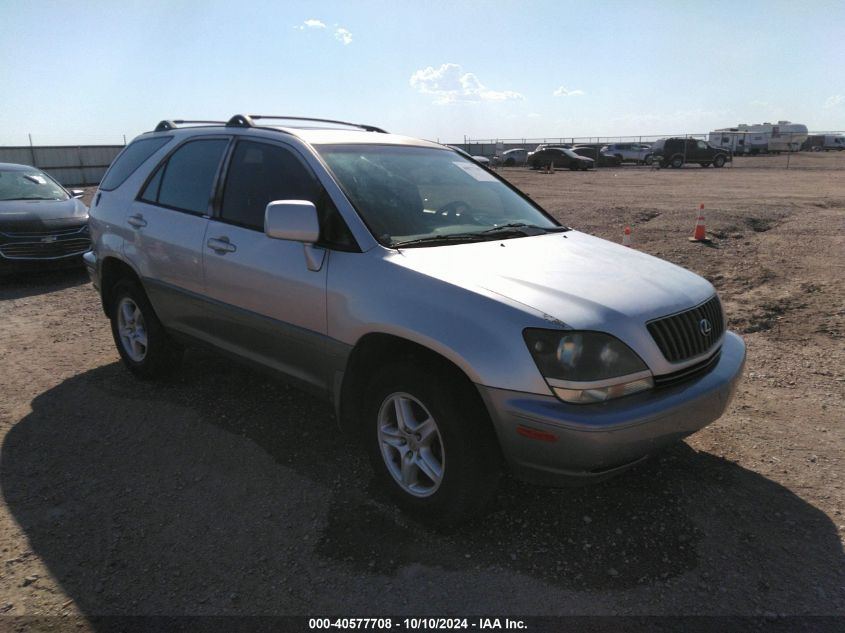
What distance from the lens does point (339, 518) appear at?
3123 millimetres

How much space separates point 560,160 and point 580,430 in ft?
125

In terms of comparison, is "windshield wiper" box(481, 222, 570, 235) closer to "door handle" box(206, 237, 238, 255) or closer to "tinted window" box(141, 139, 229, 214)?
"door handle" box(206, 237, 238, 255)

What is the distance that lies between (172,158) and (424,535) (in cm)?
326

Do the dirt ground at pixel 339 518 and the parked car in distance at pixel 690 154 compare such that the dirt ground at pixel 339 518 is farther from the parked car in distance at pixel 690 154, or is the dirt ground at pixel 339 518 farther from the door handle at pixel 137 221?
the parked car in distance at pixel 690 154

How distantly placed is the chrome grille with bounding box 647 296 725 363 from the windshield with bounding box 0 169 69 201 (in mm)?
9525

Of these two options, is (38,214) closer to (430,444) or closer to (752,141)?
(430,444)

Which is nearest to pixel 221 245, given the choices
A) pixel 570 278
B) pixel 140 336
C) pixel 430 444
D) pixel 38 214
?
pixel 140 336

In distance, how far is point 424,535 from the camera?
9.80 ft

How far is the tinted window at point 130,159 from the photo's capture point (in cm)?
486

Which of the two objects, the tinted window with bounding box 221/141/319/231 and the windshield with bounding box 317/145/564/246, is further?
the tinted window with bounding box 221/141/319/231

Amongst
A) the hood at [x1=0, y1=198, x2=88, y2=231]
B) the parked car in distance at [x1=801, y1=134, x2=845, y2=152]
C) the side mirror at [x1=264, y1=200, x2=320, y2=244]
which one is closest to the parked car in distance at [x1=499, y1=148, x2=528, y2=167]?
the parked car in distance at [x1=801, y1=134, x2=845, y2=152]

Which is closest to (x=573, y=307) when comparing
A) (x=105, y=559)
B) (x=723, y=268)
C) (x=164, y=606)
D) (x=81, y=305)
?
(x=164, y=606)

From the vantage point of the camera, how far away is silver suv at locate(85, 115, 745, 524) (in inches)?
101

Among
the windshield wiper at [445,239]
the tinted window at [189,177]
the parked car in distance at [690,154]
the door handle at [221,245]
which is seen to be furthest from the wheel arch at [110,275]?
the parked car in distance at [690,154]
